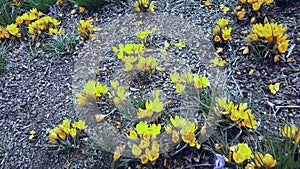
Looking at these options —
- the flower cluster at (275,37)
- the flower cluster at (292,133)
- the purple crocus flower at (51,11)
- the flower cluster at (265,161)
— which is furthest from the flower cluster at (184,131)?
the purple crocus flower at (51,11)

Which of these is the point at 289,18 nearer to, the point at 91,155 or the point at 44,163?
the point at 91,155

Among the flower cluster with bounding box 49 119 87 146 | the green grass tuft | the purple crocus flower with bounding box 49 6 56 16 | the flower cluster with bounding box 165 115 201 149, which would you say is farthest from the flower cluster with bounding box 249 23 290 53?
the green grass tuft

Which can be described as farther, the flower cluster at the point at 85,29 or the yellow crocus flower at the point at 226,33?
the flower cluster at the point at 85,29

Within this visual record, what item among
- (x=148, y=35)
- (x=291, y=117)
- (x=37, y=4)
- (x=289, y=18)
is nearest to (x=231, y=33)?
(x=289, y=18)

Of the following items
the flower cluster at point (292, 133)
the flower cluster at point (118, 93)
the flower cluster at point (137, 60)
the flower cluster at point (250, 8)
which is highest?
the flower cluster at point (250, 8)

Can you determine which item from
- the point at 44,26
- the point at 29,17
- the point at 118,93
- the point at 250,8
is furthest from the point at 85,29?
the point at 250,8

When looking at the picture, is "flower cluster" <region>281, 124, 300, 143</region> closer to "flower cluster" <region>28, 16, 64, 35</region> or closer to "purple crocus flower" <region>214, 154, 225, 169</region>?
"purple crocus flower" <region>214, 154, 225, 169</region>

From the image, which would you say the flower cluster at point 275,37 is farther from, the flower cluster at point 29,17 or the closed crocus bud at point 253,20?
the flower cluster at point 29,17

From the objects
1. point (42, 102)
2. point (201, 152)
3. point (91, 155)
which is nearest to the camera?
point (201, 152)
